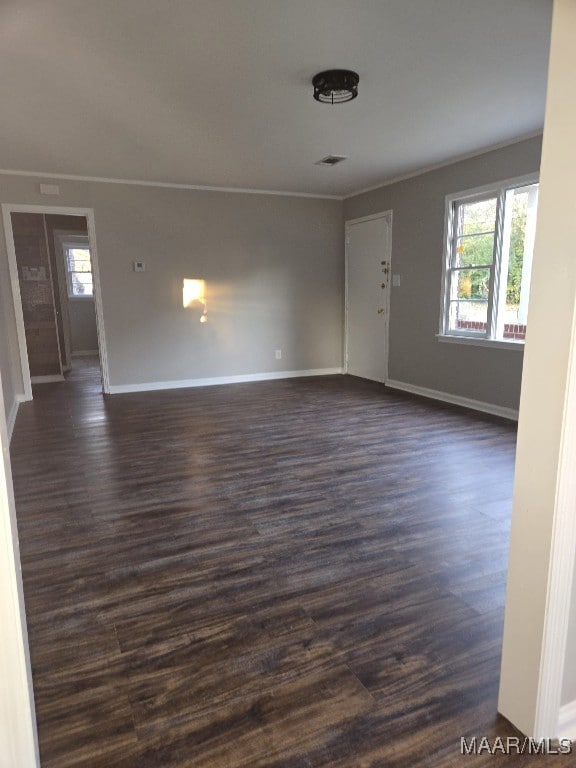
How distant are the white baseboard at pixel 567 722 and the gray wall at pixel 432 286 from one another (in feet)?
11.1

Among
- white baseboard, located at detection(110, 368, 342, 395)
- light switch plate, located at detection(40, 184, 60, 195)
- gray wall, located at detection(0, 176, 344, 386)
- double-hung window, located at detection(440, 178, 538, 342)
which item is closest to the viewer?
double-hung window, located at detection(440, 178, 538, 342)

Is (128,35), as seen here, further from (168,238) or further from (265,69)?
(168,238)

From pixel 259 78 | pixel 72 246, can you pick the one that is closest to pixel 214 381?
pixel 259 78

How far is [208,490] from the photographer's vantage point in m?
2.95

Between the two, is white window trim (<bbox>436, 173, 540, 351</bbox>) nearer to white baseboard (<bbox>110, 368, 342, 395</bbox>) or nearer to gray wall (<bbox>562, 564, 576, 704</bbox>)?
white baseboard (<bbox>110, 368, 342, 395</bbox>)

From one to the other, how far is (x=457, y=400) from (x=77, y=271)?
298 inches

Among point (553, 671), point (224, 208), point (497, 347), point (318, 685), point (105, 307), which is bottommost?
point (318, 685)

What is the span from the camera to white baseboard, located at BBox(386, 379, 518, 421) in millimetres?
4523

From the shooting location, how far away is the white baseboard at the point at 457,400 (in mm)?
4523

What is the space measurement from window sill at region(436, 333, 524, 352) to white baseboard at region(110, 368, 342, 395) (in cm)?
214

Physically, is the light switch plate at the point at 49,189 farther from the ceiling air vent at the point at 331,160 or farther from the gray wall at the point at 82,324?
the gray wall at the point at 82,324

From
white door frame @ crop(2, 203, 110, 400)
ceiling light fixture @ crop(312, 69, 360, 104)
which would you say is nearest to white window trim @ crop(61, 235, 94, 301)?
white door frame @ crop(2, 203, 110, 400)

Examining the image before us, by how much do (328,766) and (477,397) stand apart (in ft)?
13.6

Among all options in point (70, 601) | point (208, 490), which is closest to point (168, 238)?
point (208, 490)
